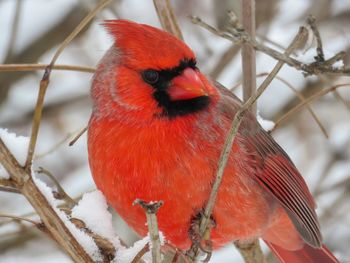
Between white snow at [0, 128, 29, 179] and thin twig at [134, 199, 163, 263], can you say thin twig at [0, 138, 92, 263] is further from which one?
thin twig at [134, 199, 163, 263]

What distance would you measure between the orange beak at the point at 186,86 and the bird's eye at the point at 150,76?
0.19 ft

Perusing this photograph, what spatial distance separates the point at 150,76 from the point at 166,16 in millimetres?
298

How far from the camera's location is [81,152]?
17.5ft

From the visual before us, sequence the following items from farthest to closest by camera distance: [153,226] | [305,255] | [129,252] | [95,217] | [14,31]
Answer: [14,31]
[305,255]
[95,217]
[129,252]
[153,226]

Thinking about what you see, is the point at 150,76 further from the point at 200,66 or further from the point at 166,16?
the point at 200,66

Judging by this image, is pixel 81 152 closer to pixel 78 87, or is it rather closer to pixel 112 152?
pixel 78 87

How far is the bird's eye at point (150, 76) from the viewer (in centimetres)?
254

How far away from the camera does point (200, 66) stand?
434cm

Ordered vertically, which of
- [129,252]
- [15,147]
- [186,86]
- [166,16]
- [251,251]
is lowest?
[129,252]

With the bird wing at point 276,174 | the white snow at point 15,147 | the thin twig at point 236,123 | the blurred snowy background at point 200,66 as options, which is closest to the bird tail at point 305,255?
the bird wing at point 276,174

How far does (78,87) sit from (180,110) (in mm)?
2275

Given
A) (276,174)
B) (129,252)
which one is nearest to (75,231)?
(129,252)

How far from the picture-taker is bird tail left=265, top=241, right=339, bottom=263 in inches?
132

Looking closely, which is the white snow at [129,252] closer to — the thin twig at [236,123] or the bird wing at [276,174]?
A: the thin twig at [236,123]
